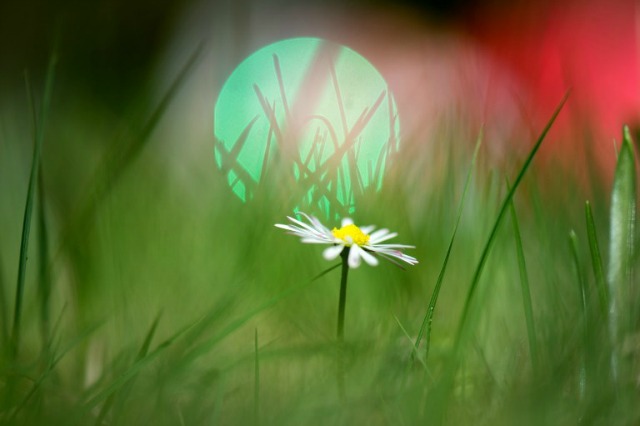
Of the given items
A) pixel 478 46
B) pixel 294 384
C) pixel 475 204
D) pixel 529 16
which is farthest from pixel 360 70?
pixel 294 384

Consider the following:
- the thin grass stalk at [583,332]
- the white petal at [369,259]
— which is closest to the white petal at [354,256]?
the white petal at [369,259]

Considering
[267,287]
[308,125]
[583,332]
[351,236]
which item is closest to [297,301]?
[267,287]

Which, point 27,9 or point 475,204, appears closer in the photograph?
point 475,204

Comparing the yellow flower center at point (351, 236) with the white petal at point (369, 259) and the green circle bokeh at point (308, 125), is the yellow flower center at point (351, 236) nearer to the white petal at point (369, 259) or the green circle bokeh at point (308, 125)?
the white petal at point (369, 259)

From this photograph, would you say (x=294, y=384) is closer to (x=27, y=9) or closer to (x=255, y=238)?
(x=255, y=238)

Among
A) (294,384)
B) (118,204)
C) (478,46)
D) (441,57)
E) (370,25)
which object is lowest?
(294,384)

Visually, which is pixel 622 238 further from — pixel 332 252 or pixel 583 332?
pixel 332 252

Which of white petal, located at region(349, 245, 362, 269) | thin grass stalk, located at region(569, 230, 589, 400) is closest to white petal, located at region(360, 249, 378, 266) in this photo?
white petal, located at region(349, 245, 362, 269)

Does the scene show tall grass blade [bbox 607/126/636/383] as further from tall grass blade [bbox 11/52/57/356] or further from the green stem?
tall grass blade [bbox 11/52/57/356]
